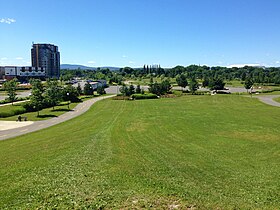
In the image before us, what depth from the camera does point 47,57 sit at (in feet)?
593

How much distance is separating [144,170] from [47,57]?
A: 600 feet

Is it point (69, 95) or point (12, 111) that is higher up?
point (69, 95)

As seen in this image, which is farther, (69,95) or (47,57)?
(47,57)

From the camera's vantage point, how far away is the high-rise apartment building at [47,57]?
175125 millimetres

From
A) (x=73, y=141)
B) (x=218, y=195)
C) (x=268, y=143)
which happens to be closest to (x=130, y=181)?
(x=218, y=195)

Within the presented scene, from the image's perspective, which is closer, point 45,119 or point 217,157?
point 217,157

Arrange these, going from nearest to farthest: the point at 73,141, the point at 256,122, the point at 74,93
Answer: the point at 73,141 < the point at 256,122 < the point at 74,93

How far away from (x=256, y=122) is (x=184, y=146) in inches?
549

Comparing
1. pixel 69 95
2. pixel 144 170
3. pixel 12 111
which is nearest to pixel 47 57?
pixel 69 95

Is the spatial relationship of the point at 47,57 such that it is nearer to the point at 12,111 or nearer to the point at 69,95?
the point at 69,95

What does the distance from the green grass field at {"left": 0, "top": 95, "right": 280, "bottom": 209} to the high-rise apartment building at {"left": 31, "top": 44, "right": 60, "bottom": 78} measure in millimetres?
164311

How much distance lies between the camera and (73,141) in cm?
2061

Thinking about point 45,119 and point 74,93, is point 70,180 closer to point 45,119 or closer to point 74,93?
point 45,119

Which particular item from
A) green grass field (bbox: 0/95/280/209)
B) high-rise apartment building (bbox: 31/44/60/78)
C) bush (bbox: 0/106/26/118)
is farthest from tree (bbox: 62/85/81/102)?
high-rise apartment building (bbox: 31/44/60/78)
